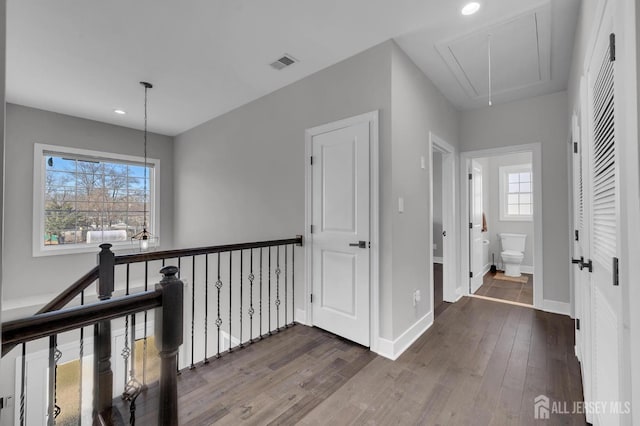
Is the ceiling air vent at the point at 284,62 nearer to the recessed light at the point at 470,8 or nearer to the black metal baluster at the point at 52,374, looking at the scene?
the recessed light at the point at 470,8

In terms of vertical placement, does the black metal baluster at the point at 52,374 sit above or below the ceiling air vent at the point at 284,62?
below

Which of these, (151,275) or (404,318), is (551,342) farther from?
(151,275)

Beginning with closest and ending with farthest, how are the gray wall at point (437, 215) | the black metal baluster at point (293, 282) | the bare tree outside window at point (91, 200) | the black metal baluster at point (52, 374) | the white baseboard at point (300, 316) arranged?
the black metal baluster at point (52, 374)
the white baseboard at point (300, 316)
the black metal baluster at point (293, 282)
the bare tree outside window at point (91, 200)
the gray wall at point (437, 215)

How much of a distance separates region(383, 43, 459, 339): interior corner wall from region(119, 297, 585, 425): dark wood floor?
0.42m

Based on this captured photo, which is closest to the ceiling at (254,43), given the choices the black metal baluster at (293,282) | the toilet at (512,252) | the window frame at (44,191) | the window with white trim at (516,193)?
the window frame at (44,191)

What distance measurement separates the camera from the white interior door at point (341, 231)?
259cm

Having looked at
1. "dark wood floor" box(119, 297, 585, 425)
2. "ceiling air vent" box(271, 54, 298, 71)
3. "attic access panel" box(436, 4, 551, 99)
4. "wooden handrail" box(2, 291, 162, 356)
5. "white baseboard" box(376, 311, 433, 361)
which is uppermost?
"ceiling air vent" box(271, 54, 298, 71)

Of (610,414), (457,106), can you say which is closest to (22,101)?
(457,106)

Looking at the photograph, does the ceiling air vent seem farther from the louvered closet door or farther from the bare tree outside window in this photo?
the bare tree outside window

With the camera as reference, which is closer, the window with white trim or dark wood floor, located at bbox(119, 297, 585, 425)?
dark wood floor, located at bbox(119, 297, 585, 425)

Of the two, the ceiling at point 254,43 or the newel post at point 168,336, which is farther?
the ceiling at point 254,43

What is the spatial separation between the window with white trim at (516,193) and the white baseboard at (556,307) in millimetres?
2545

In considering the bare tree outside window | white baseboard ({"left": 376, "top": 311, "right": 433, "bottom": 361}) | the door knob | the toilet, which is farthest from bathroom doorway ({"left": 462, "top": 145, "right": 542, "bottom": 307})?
the bare tree outside window

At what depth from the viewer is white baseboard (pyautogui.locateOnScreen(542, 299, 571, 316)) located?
323 cm
